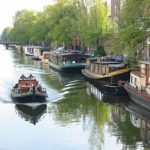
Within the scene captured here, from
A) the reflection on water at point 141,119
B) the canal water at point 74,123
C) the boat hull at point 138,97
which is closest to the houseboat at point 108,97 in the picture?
the canal water at point 74,123

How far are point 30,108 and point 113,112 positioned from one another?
6058 millimetres

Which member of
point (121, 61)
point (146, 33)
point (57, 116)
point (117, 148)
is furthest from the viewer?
point (121, 61)

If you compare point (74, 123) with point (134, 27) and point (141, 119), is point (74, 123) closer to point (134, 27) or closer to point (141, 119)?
point (141, 119)

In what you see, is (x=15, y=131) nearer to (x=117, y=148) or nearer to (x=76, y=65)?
(x=117, y=148)

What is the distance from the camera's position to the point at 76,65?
63281 mm

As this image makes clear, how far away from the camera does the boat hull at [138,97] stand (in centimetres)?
3412

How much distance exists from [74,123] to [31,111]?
A: 514 cm

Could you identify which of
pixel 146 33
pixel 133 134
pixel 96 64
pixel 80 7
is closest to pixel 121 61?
pixel 96 64

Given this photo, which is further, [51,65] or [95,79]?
[51,65]

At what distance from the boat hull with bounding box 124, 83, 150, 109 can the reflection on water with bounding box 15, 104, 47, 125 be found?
21.4 ft

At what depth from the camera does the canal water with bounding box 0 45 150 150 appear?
89.3ft

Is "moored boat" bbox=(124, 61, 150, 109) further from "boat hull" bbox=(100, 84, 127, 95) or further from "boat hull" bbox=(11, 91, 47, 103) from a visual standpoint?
"boat hull" bbox=(11, 91, 47, 103)

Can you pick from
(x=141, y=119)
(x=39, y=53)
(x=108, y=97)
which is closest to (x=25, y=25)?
(x=39, y=53)

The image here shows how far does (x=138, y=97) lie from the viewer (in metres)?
36.0
